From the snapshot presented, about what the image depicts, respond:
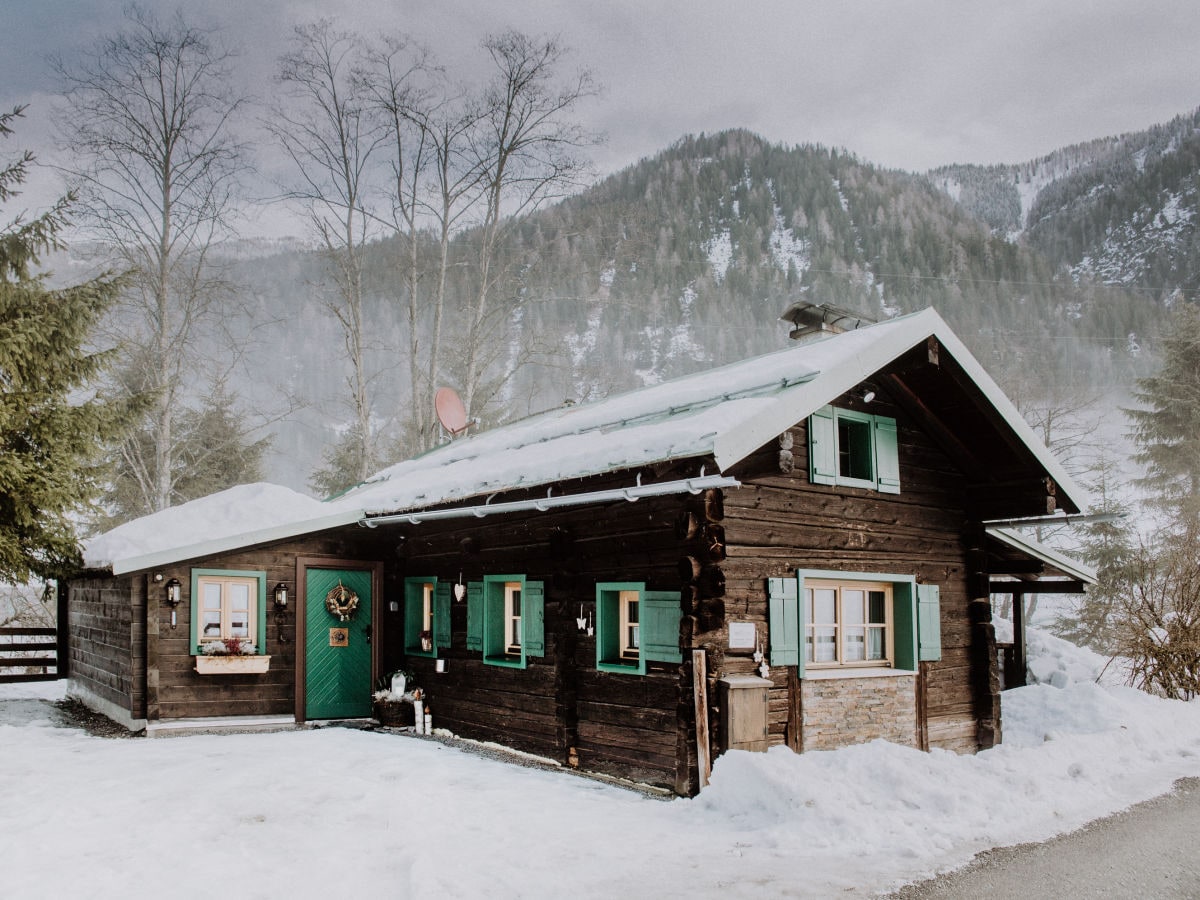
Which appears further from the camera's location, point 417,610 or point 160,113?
point 160,113

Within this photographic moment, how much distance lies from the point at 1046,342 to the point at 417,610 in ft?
212

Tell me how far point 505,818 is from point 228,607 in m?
7.04

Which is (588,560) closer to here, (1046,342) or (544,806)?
(544,806)

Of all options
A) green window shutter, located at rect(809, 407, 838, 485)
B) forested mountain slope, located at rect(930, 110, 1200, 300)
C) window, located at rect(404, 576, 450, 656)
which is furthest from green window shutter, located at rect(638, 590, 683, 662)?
forested mountain slope, located at rect(930, 110, 1200, 300)

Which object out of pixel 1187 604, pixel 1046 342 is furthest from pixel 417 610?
pixel 1046 342

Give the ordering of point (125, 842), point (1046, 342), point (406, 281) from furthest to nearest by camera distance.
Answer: point (1046, 342) → point (406, 281) → point (125, 842)

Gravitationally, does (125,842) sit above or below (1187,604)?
below

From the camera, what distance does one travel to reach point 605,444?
9.94m

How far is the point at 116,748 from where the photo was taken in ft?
37.6

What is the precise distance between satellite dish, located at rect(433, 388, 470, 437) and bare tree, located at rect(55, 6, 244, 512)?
721 cm

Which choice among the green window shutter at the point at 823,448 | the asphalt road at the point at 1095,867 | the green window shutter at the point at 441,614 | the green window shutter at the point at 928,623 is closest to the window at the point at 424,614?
the green window shutter at the point at 441,614

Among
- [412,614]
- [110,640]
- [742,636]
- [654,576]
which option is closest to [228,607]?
[110,640]

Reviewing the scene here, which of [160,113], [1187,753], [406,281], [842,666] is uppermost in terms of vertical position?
[160,113]

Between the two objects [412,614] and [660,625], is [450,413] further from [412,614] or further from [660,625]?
[660,625]
